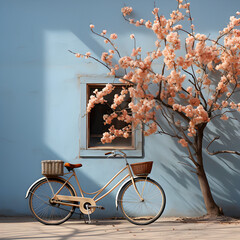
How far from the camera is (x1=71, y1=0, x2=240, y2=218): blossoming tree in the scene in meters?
6.95

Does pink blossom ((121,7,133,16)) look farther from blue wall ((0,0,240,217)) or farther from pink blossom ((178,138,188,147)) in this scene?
pink blossom ((178,138,188,147))

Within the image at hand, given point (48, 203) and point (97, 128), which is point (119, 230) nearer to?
point (48, 203)

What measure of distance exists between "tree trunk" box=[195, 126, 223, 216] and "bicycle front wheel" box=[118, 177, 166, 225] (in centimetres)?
89

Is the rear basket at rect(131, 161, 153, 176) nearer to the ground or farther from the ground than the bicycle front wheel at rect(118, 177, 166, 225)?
farther from the ground

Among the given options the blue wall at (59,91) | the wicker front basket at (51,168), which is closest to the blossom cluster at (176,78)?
the blue wall at (59,91)

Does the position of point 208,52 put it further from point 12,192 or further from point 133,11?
point 12,192

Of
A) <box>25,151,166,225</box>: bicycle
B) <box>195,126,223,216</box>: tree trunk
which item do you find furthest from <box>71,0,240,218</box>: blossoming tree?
<box>25,151,166,225</box>: bicycle

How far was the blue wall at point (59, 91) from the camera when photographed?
26.0 feet

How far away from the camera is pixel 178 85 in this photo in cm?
703

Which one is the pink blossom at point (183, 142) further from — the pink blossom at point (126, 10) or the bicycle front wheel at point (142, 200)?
the pink blossom at point (126, 10)

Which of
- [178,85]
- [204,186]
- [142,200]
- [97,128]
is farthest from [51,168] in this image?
[204,186]

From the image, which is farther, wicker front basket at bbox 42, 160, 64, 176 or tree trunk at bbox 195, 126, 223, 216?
tree trunk at bbox 195, 126, 223, 216

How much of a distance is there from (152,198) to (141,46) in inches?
105

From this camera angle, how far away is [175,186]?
7898 millimetres
